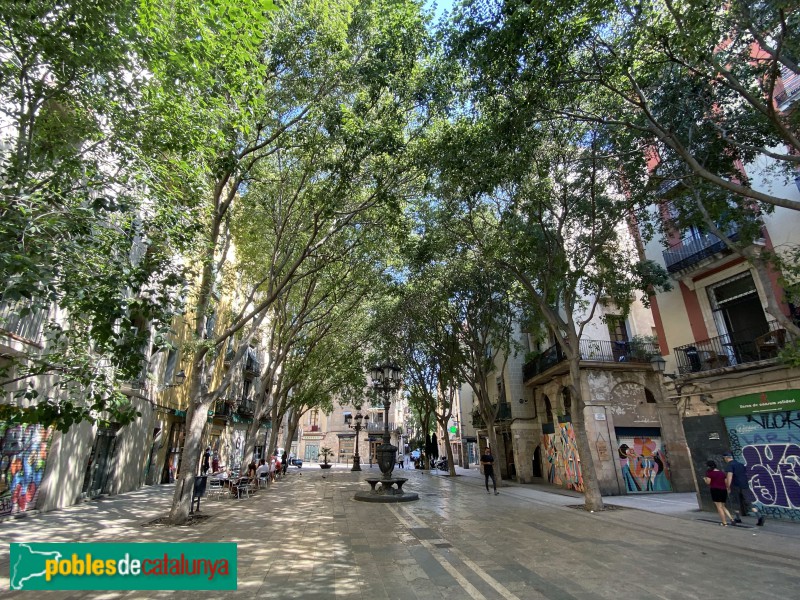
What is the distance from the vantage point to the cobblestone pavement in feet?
17.7

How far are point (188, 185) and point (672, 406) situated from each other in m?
19.8

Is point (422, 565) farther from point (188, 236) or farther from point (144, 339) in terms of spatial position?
point (188, 236)

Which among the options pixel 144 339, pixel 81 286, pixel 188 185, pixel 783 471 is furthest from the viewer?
pixel 783 471

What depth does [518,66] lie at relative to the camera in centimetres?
751

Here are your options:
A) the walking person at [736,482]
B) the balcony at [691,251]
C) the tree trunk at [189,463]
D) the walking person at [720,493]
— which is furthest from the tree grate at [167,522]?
the balcony at [691,251]

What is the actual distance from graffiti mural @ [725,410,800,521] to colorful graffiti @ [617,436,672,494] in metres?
6.04

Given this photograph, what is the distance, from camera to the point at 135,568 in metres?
4.99

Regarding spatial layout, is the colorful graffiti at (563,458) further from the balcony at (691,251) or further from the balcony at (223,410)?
the balcony at (223,410)

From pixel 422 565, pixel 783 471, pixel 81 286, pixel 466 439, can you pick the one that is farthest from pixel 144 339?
pixel 466 439

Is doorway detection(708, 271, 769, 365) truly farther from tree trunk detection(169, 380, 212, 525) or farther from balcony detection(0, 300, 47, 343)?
balcony detection(0, 300, 47, 343)

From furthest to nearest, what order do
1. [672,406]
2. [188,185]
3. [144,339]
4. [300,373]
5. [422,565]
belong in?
[300,373] → [672,406] → [188,185] → [422,565] → [144,339]

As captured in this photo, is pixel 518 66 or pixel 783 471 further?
pixel 783 471

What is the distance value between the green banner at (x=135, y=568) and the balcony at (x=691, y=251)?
48.2ft

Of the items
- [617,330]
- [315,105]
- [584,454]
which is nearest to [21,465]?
[315,105]
